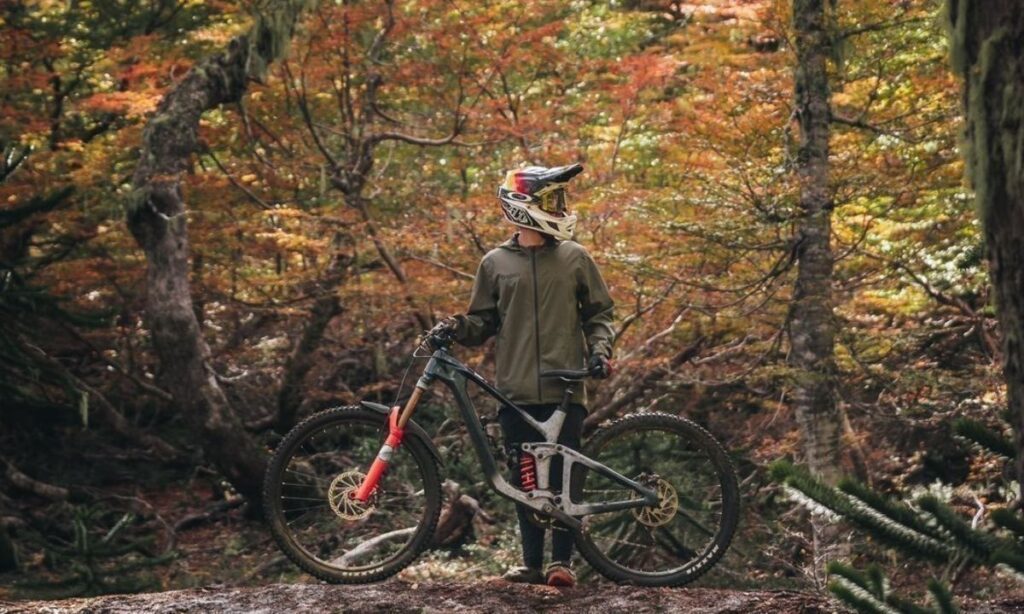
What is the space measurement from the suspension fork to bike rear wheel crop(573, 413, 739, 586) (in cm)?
78

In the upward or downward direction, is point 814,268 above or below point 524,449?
below

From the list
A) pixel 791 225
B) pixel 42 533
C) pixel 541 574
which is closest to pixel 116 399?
pixel 42 533

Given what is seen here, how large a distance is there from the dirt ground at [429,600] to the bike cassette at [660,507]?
463mm

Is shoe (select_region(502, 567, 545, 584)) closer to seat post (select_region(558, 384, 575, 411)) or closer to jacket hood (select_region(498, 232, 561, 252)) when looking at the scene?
seat post (select_region(558, 384, 575, 411))

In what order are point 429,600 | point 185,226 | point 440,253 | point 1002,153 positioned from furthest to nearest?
point 440,253 → point 185,226 → point 429,600 → point 1002,153

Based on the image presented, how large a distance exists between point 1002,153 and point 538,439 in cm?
318

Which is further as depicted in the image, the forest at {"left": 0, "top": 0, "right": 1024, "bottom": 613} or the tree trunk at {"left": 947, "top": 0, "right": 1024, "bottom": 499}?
the forest at {"left": 0, "top": 0, "right": 1024, "bottom": 613}

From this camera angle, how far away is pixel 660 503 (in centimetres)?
561

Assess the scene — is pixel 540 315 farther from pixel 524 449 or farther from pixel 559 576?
pixel 559 576

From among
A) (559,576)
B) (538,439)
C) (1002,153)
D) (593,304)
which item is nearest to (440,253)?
(593,304)

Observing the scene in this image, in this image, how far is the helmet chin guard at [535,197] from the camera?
5.50m

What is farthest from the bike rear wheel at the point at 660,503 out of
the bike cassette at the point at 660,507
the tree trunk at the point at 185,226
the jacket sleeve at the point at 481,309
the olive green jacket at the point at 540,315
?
the tree trunk at the point at 185,226

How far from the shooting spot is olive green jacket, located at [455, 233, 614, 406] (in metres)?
5.55

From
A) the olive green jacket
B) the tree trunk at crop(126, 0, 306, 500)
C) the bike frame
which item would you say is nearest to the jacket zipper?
the olive green jacket
